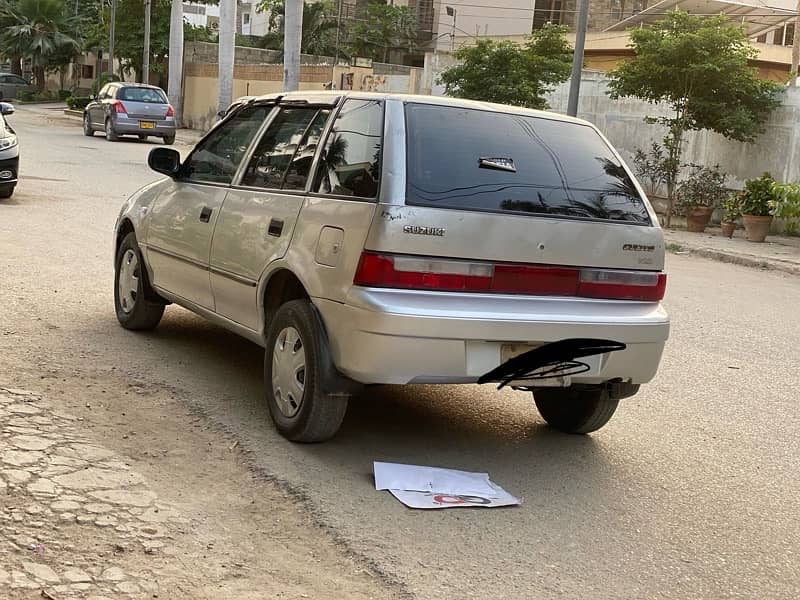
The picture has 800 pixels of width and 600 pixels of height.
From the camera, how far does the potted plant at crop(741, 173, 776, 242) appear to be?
17.9 m

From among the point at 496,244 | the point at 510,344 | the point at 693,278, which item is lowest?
the point at 693,278

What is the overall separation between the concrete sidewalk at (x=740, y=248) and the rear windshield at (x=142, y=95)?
18.2 m

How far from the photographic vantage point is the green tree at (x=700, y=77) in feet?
60.4

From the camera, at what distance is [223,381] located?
656cm

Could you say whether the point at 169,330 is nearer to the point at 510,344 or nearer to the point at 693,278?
the point at 510,344

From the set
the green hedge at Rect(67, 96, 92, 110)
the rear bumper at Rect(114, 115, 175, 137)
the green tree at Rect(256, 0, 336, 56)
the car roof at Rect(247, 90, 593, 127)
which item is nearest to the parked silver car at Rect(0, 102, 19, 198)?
the car roof at Rect(247, 90, 593, 127)

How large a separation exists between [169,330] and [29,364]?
141 cm

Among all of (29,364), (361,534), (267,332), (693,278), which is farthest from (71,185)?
(361,534)

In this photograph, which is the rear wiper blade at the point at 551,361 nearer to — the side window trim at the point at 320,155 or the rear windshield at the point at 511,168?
the rear windshield at the point at 511,168

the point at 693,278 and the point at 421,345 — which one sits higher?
the point at 421,345

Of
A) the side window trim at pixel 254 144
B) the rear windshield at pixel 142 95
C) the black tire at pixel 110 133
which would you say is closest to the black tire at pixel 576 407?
the side window trim at pixel 254 144

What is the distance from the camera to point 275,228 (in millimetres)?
5598

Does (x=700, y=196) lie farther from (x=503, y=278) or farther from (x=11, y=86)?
(x=11, y=86)

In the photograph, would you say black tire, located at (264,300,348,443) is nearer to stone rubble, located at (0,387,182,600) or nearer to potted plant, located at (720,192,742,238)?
stone rubble, located at (0,387,182,600)
